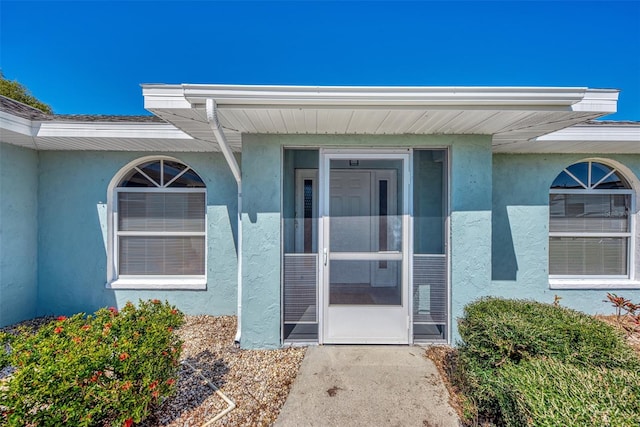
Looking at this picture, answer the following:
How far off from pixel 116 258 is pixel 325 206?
424 cm

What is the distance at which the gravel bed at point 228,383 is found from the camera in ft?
8.32

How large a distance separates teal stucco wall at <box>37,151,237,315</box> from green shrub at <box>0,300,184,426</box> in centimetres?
246

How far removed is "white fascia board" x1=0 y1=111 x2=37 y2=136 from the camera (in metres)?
3.87

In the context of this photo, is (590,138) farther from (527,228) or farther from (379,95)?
(379,95)

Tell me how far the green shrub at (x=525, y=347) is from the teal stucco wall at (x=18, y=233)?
682 centimetres

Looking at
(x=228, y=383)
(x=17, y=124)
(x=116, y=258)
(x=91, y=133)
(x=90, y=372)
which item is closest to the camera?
(x=90, y=372)

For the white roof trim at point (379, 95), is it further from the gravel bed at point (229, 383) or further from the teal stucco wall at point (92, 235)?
the gravel bed at point (229, 383)

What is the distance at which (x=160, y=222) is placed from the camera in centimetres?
522

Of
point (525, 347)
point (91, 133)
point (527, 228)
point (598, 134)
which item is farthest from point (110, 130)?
point (598, 134)

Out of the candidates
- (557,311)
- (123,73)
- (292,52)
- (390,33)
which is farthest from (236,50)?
(557,311)

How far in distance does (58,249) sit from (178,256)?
2075 mm

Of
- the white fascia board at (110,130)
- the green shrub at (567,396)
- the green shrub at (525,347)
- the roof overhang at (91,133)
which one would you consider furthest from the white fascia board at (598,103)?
the white fascia board at (110,130)

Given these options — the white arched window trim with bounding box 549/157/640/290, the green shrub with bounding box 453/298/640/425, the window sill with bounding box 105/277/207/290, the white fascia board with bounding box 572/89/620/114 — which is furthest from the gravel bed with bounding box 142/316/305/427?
the white arched window trim with bounding box 549/157/640/290

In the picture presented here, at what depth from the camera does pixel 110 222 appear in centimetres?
509
